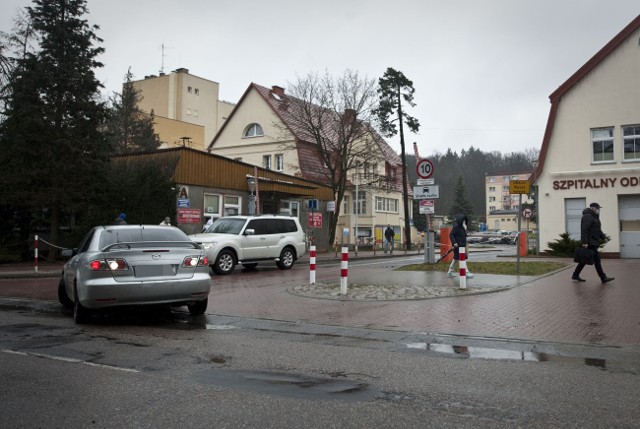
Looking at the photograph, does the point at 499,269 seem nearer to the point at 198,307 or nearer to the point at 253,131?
the point at 198,307

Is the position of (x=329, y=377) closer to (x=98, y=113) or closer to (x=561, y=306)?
(x=561, y=306)

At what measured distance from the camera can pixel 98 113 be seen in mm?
22672

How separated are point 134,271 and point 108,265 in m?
0.38

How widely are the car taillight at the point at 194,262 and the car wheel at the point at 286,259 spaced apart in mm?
10801

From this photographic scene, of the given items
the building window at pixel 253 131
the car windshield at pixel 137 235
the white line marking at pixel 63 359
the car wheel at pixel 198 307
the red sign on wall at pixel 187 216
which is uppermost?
the building window at pixel 253 131

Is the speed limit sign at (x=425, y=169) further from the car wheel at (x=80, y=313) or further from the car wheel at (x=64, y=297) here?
the car wheel at (x=80, y=313)

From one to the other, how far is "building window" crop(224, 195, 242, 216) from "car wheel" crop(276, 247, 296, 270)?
897 cm

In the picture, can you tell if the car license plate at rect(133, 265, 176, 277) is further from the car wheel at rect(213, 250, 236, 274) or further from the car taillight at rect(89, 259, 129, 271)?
the car wheel at rect(213, 250, 236, 274)

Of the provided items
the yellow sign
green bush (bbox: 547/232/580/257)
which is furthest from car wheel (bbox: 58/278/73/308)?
green bush (bbox: 547/232/580/257)

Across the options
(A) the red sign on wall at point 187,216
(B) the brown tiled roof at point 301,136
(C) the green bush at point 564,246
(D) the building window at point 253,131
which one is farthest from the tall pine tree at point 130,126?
(C) the green bush at point 564,246

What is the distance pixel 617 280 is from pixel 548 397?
10.8 metres

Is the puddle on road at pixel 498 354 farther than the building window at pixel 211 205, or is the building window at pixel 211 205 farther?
the building window at pixel 211 205

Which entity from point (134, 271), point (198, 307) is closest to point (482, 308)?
point (198, 307)

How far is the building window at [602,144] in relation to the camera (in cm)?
2455
